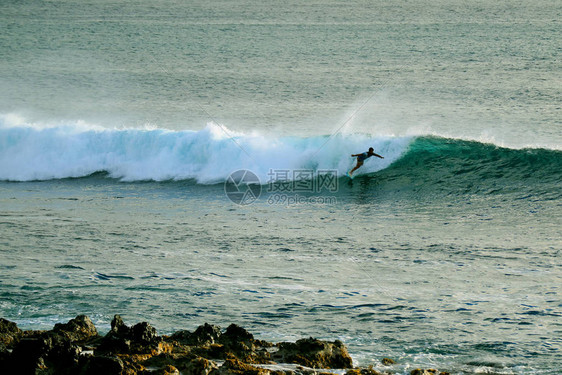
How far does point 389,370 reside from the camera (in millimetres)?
7113

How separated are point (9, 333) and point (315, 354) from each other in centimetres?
333

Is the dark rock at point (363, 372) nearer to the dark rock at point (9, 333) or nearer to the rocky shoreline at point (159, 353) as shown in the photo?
the rocky shoreline at point (159, 353)

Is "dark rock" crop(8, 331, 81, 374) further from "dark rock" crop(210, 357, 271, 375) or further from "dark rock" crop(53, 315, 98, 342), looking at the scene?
"dark rock" crop(210, 357, 271, 375)

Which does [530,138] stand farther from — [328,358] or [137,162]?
[328,358]

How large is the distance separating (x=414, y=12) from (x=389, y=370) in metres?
49.6

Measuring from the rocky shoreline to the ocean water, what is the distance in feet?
1.96

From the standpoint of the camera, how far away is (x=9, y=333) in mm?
7570

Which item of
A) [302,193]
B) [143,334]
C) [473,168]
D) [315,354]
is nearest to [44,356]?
[143,334]

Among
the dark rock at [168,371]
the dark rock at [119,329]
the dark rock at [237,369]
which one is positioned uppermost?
the dark rock at [119,329]

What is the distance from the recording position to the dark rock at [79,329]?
7.60 m

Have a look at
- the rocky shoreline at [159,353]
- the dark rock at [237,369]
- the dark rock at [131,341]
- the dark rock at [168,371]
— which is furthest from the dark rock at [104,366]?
the dark rock at [237,369]

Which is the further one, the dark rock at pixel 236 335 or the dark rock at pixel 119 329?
the dark rock at pixel 236 335

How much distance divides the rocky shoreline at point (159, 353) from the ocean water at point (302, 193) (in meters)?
0.60

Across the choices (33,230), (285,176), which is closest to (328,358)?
(33,230)
